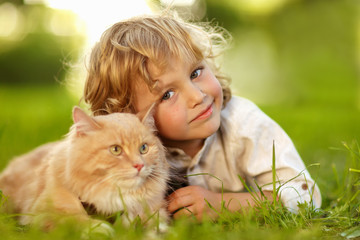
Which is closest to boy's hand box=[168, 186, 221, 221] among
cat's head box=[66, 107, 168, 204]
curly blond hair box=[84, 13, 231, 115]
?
cat's head box=[66, 107, 168, 204]

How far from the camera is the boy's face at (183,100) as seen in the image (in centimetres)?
209

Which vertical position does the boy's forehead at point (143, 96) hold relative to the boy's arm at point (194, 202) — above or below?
above

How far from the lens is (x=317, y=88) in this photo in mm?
11664

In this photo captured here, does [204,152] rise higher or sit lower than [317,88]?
higher

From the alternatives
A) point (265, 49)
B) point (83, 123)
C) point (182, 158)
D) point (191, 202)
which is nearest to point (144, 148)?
point (83, 123)

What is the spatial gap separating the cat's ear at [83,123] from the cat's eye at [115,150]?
11 cm

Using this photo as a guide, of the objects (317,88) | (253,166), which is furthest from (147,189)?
(317,88)

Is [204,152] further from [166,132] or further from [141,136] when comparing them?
[141,136]

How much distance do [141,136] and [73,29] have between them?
9006 millimetres

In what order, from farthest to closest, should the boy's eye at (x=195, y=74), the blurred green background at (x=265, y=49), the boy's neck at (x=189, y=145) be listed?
the blurred green background at (x=265, y=49) → the boy's neck at (x=189, y=145) → the boy's eye at (x=195, y=74)

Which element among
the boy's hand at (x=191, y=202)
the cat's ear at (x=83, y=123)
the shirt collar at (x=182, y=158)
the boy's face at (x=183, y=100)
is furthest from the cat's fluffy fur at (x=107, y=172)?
the shirt collar at (x=182, y=158)

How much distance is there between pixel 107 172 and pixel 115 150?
0.10m

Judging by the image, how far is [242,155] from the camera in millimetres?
2416

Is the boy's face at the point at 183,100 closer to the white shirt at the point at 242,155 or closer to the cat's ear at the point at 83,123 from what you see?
the white shirt at the point at 242,155
